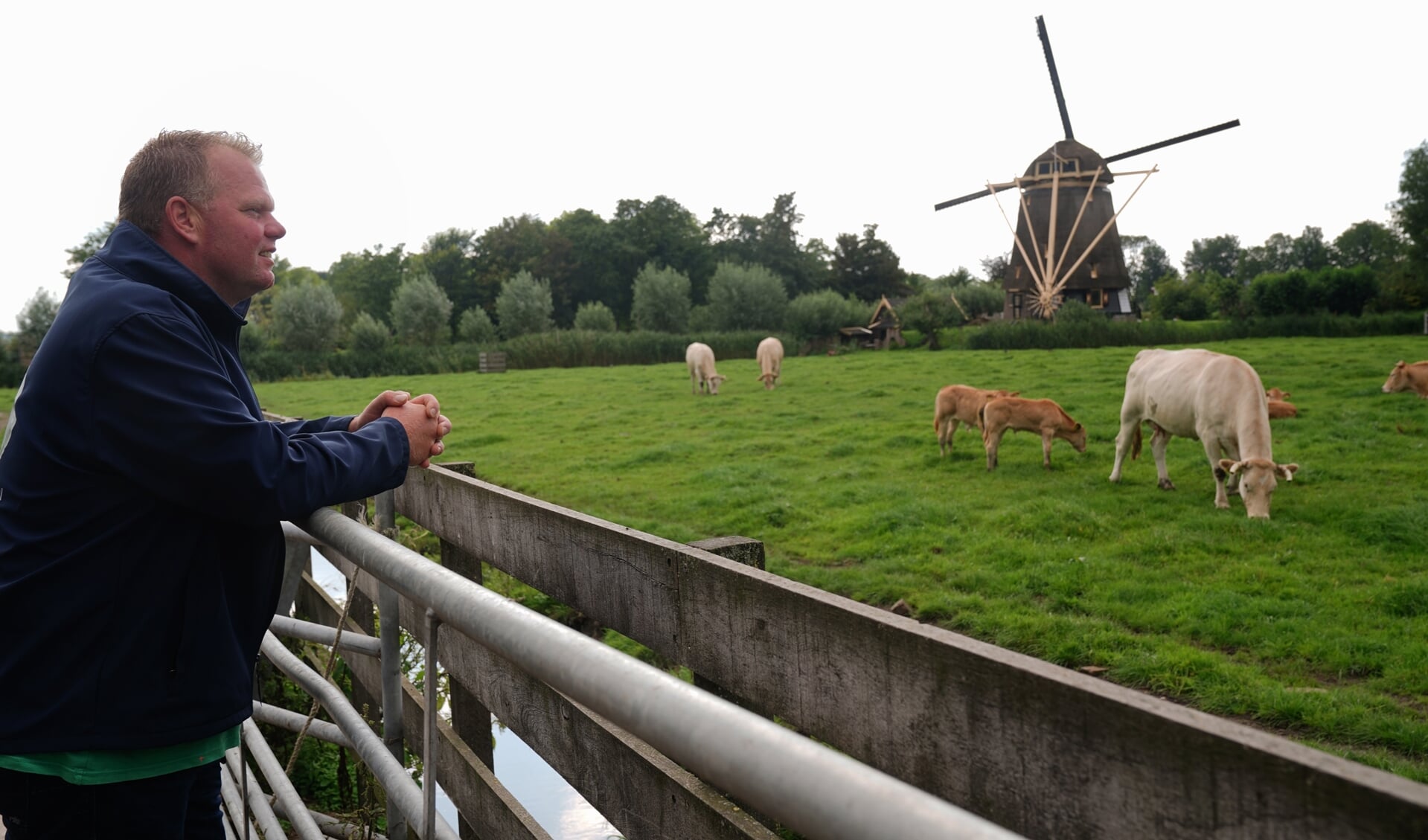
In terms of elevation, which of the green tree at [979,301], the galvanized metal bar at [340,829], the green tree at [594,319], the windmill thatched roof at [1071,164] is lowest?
the galvanized metal bar at [340,829]

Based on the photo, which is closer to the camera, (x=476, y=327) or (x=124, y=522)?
(x=124, y=522)

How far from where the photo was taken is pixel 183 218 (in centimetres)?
245

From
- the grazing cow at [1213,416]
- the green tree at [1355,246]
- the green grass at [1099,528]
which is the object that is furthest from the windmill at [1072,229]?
the green tree at [1355,246]

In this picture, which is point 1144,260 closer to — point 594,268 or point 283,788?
point 594,268

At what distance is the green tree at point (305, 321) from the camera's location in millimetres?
65000

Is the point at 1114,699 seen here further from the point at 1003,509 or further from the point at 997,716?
the point at 1003,509

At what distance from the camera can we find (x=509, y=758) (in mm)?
7660

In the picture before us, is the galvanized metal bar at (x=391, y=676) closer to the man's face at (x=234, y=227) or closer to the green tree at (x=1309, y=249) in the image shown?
the man's face at (x=234, y=227)

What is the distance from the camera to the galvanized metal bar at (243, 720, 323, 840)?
3.01 meters

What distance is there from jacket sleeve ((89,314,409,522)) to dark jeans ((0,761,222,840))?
610mm

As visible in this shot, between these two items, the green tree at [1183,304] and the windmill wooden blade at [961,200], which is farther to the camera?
the green tree at [1183,304]

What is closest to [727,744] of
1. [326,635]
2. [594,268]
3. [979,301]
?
[326,635]

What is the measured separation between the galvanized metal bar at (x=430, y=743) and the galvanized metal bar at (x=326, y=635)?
86 centimetres

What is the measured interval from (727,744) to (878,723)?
98 cm
